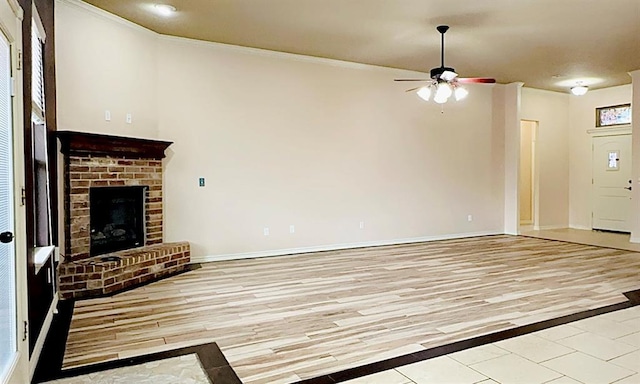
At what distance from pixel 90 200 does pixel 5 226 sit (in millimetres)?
2830

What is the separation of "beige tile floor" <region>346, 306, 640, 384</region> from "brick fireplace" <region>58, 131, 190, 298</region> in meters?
3.06

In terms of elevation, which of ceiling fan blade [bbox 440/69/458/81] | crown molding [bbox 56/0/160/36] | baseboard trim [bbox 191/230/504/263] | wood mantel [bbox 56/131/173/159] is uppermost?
crown molding [bbox 56/0/160/36]

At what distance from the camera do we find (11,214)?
2432mm

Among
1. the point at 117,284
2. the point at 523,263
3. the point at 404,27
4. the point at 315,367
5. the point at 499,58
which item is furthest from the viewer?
the point at 499,58

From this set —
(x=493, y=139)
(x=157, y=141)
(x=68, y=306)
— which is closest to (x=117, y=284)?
(x=68, y=306)

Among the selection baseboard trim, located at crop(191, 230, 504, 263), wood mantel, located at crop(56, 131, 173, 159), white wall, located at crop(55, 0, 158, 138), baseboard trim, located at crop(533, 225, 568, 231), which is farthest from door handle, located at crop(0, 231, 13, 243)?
baseboard trim, located at crop(533, 225, 568, 231)

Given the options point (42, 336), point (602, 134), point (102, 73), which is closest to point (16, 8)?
point (42, 336)

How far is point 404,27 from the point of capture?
559cm

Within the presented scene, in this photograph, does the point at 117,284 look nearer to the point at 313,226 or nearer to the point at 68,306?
the point at 68,306

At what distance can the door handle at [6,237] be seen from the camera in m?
2.19

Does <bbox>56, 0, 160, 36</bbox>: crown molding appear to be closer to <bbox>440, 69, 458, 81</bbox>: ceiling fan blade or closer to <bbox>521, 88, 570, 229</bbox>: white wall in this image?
<bbox>440, 69, 458, 81</bbox>: ceiling fan blade

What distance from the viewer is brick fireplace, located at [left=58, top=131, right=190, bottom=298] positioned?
452cm

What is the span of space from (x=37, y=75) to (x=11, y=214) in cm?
179

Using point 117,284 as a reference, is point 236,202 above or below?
Answer: above
